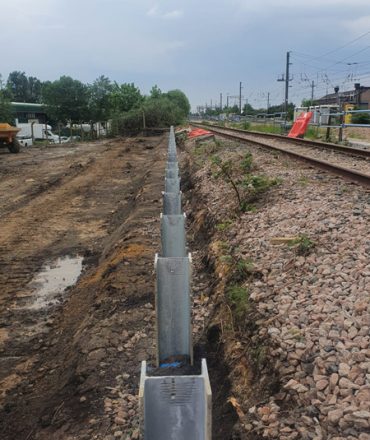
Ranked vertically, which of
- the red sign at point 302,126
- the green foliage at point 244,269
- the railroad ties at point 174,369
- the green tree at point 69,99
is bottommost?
the green foliage at point 244,269

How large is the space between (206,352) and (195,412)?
2.17 meters

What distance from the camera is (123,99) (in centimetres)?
5981

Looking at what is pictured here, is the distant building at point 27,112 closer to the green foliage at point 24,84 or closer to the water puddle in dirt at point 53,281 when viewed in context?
→ the green foliage at point 24,84

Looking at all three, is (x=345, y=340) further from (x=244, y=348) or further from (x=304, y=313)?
(x=244, y=348)

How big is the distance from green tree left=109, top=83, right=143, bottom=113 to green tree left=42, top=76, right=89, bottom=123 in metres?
4.03

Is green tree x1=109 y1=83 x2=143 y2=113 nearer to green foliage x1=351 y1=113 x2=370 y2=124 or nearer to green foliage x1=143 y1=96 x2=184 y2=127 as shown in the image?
green foliage x1=143 y1=96 x2=184 y2=127

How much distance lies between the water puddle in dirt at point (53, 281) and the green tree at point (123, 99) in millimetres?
48281

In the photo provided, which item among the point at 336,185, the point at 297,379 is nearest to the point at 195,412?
the point at 297,379

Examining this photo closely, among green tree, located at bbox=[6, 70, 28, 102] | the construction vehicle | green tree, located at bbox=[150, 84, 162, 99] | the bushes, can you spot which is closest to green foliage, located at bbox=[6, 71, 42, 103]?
green tree, located at bbox=[6, 70, 28, 102]

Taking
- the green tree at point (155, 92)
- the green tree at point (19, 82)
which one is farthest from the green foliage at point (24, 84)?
the green tree at point (155, 92)

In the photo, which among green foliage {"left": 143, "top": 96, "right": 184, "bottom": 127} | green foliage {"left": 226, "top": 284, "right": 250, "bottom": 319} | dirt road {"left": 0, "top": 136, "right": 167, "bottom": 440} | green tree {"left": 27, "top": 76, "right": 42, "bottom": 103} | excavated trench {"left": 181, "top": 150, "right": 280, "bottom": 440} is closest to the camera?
excavated trench {"left": 181, "top": 150, "right": 280, "bottom": 440}

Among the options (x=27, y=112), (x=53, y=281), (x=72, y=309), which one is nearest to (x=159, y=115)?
(x=53, y=281)

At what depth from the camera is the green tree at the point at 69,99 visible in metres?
60.5

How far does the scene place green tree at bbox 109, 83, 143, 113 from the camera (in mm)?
58169
